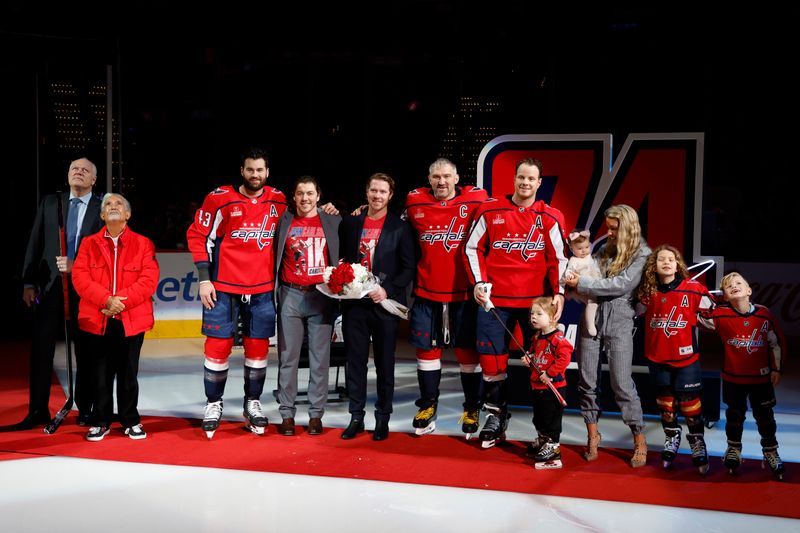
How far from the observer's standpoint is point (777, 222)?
11625 millimetres

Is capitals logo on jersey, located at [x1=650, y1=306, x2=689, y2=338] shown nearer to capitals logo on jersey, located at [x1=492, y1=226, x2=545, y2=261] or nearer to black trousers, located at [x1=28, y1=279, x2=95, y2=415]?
capitals logo on jersey, located at [x1=492, y1=226, x2=545, y2=261]

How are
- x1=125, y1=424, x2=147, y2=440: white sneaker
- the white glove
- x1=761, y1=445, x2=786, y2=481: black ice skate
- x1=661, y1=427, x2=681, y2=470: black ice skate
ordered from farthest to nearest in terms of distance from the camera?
x1=125, y1=424, x2=147, y2=440: white sneaker
the white glove
x1=661, y1=427, x2=681, y2=470: black ice skate
x1=761, y1=445, x2=786, y2=481: black ice skate

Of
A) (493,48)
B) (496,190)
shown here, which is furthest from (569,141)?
(493,48)

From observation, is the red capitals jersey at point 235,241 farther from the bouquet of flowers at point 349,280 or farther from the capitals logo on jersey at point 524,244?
the capitals logo on jersey at point 524,244

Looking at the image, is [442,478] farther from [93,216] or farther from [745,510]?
[93,216]

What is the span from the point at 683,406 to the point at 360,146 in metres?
11.2

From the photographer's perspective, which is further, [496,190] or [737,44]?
[737,44]

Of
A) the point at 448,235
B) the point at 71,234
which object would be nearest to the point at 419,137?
the point at 448,235

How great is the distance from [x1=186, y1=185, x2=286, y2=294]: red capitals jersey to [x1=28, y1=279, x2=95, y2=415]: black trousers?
2.95 feet

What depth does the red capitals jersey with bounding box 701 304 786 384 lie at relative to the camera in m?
4.53

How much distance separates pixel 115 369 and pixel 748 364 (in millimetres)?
3697

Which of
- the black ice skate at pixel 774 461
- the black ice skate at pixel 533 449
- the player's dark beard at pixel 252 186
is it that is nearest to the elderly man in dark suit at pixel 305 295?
the player's dark beard at pixel 252 186

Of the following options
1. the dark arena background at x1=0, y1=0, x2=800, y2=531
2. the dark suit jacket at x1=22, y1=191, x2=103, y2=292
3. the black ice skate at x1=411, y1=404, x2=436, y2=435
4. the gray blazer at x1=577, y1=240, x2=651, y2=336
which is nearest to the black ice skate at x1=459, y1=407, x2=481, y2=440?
the dark arena background at x1=0, y1=0, x2=800, y2=531

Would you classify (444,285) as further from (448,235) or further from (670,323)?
(670,323)
